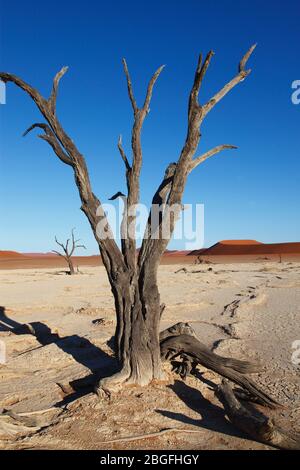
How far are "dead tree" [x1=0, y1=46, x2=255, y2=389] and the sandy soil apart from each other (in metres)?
0.47

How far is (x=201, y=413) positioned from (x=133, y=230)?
7.54 feet

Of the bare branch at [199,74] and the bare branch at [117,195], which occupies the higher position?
the bare branch at [199,74]

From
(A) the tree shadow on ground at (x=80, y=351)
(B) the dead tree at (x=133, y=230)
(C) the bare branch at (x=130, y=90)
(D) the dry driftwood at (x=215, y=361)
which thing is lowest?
(A) the tree shadow on ground at (x=80, y=351)

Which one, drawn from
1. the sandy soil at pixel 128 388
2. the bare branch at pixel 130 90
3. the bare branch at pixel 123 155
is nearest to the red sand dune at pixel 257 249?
the sandy soil at pixel 128 388

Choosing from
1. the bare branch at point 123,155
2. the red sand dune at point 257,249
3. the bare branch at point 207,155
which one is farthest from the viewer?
the red sand dune at point 257,249

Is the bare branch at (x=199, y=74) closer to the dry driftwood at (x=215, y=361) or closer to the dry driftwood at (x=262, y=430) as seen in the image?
the dry driftwood at (x=215, y=361)

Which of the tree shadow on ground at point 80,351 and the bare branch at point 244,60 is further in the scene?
the tree shadow on ground at point 80,351

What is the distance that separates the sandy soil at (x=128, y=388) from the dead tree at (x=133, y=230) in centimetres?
47

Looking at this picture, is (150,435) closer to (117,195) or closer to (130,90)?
(117,195)

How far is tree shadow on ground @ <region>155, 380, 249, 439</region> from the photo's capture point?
4094mm

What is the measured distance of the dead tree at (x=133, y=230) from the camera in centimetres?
494

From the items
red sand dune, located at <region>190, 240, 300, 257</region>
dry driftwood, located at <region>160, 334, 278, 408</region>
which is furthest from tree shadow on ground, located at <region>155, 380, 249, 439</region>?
red sand dune, located at <region>190, 240, 300, 257</region>
